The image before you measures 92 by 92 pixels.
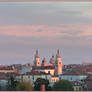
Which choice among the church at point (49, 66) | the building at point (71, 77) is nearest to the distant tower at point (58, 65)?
the church at point (49, 66)

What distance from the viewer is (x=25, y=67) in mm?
37031

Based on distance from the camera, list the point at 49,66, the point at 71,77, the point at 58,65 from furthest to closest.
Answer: the point at 58,65 → the point at 49,66 → the point at 71,77

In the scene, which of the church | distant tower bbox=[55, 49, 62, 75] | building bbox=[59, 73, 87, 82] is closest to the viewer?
building bbox=[59, 73, 87, 82]

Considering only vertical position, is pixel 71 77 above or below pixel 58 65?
below

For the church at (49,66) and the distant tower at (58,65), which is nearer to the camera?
the church at (49,66)

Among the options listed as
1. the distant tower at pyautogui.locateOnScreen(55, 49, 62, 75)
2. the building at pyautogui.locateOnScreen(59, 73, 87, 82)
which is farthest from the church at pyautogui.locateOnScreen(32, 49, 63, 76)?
the building at pyautogui.locateOnScreen(59, 73, 87, 82)

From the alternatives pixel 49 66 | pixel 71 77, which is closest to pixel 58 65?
pixel 49 66

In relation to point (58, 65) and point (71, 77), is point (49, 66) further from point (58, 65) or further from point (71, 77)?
point (71, 77)

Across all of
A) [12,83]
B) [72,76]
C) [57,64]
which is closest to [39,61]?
[57,64]

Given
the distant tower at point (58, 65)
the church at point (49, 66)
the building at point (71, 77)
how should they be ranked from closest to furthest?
the building at point (71, 77) → the church at point (49, 66) → the distant tower at point (58, 65)

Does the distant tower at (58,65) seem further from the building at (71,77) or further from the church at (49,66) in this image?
the building at (71,77)

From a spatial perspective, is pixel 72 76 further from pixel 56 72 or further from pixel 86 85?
pixel 86 85

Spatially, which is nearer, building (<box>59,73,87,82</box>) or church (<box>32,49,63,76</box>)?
building (<box>59,73,87,82</box>)

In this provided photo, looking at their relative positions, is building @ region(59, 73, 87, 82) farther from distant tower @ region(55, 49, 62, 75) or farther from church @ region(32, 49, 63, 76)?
distant tower @ region(55, 49, 62, 75)
